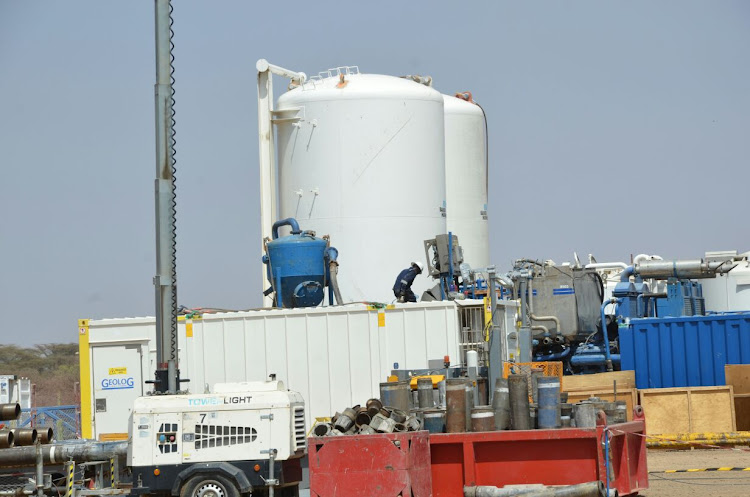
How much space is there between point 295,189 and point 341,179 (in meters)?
1.27

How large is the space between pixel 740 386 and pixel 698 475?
7.03 meters

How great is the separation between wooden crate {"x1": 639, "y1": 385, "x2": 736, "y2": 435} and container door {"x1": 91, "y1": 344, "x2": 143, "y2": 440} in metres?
9.19

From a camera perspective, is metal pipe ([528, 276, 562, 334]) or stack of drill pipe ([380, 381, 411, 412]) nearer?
stack of drill pipe ([380, 381, 411, 412])

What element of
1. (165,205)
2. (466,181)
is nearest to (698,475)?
(165,205)

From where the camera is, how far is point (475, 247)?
33312mm

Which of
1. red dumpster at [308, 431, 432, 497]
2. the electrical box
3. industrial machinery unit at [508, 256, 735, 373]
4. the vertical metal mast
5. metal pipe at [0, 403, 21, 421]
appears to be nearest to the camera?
red dumpster at [308, 431, 432, 497]

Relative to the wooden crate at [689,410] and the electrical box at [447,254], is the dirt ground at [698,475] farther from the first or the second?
the electrical box at [447,254]

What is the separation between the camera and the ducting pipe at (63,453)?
13.5 meters

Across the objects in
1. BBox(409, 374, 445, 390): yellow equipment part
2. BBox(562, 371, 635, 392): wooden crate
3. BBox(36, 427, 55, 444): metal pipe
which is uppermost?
BBox(409, 374, 445, 390): yellow equipment part

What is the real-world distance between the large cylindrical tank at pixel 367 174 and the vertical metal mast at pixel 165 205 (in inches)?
439

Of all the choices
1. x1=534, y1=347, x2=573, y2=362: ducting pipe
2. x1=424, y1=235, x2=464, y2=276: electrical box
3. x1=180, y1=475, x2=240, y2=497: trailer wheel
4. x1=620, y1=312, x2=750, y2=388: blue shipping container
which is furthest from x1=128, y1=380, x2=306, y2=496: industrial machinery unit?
x1=534, y1=347, x2=573, y2=362: ducting pipe

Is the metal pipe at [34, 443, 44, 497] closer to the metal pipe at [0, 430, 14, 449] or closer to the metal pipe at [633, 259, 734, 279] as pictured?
the metal pipe at [0, 430, 14, 449]

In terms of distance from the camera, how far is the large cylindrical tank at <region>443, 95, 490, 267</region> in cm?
3319

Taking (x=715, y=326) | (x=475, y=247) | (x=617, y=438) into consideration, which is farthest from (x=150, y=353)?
(x=475, y=247)
